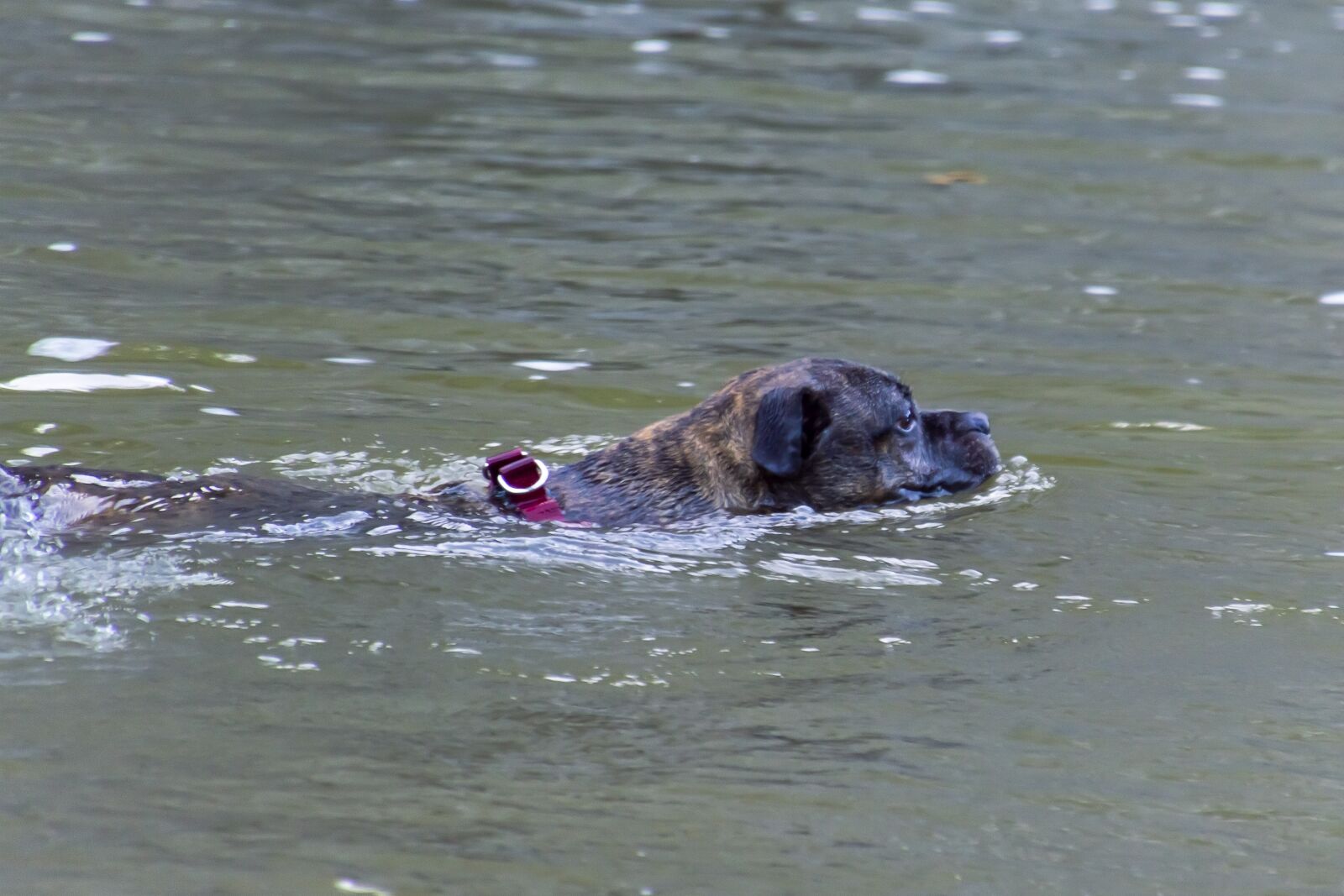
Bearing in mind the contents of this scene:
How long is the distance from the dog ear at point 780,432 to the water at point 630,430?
284 mm

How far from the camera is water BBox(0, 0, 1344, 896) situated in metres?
4.55

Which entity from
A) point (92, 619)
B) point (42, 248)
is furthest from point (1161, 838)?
point (42, 248)

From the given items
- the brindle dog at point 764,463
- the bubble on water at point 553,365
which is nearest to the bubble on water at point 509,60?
the bubble on water at point 553,365

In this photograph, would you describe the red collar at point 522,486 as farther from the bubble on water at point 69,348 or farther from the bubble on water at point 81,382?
the bubble on water at point 69,348

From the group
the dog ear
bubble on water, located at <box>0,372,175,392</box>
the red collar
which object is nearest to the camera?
the red collar

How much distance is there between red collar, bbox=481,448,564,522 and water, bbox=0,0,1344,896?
0.42ft

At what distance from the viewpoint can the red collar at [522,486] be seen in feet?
22.5

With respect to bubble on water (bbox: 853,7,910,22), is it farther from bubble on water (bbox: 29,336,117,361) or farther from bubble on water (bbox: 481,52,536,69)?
bubble on water (bbox: 29,336,117,361)

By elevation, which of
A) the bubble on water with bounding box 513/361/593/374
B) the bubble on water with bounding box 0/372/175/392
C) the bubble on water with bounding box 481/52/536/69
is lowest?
the bubble on water with bounding box 513/361/593/374

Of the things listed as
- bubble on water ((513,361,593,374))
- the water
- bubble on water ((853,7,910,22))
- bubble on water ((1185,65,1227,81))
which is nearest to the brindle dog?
the water

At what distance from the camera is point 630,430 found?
353 inches

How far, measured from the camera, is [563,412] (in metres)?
9.19

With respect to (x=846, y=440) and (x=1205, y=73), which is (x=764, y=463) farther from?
(x=1205, y=73)

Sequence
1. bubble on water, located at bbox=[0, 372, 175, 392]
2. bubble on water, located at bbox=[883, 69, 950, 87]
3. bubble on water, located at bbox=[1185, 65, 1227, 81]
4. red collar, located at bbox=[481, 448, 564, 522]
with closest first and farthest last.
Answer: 1. red collar, located at bbox=[481, 448, 564, 522]
2. bubble on water, located at bbox=[0, 372, 175, 392]
3. bubble on water, located at bbox=[883, 69, 950, 87]
4. bubble on water, located at bbox=[1185, 65, 1227, 81]
